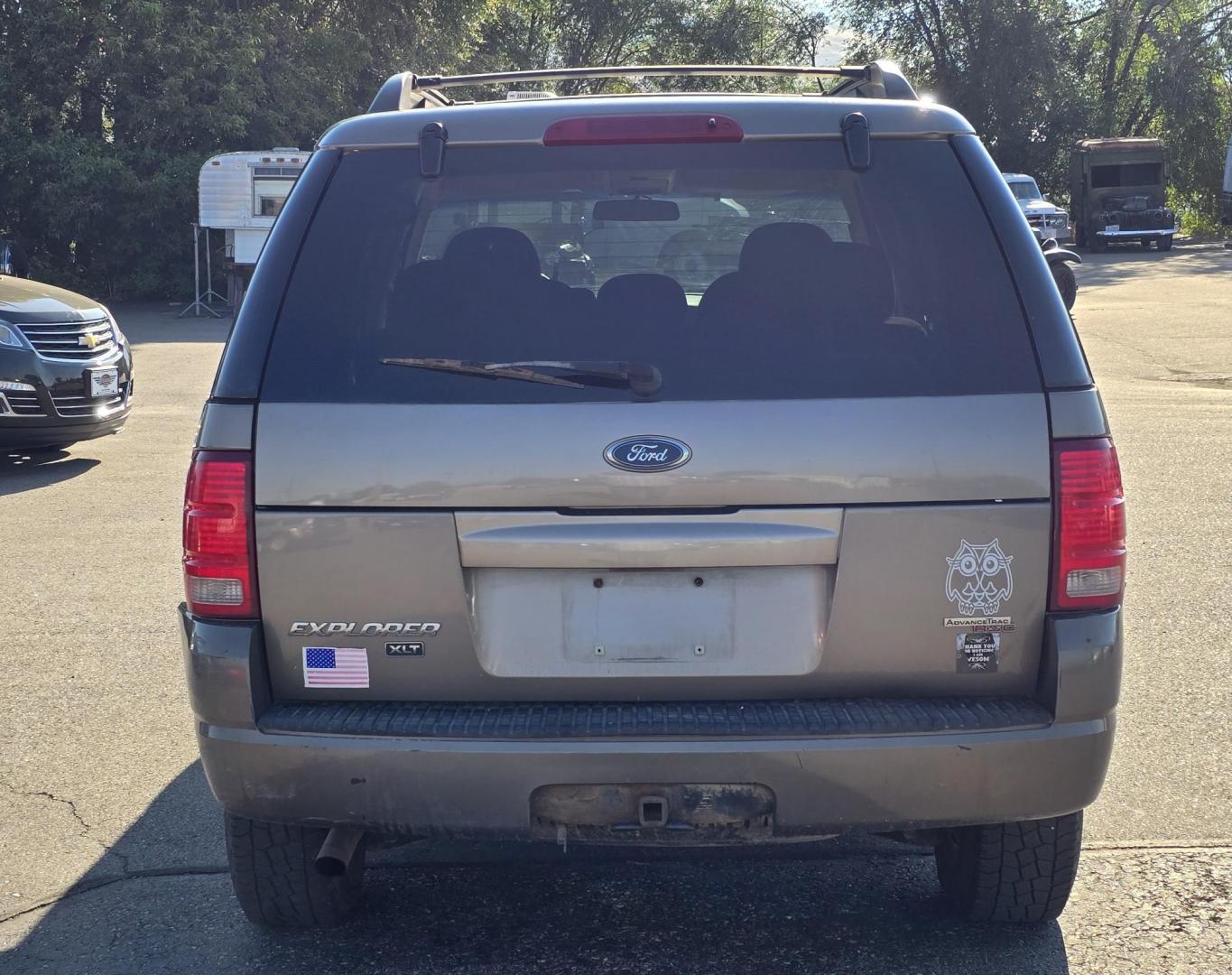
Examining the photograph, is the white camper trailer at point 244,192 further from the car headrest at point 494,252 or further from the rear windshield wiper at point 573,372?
the rear windshield wiper at point 573,372

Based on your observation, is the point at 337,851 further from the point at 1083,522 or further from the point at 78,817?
the point at 1083,522

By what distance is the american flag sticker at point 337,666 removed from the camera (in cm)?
302

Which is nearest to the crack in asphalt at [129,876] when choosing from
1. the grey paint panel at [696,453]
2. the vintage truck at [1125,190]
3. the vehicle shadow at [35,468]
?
the grey paint panel at [696,453]

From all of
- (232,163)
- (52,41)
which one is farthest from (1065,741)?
(52,41)

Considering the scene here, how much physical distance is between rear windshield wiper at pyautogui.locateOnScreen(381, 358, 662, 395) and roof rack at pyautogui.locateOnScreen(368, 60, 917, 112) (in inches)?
35.2

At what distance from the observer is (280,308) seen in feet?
10.1

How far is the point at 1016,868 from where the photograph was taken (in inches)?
134

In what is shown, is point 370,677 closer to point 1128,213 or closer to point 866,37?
point 1128,213

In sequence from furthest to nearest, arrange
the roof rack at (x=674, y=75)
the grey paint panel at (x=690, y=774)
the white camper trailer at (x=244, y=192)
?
the white camper trailer at (x=244, y=192)
the roof rack at (x=674, y=75)
the grey paint panel at (x=690, y=774)

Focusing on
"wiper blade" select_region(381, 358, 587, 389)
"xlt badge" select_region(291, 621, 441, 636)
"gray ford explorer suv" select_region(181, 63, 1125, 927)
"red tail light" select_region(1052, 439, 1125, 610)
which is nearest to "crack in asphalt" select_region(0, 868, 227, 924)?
"gray ford explorer suv" select_region(181, 63, 1125, 927)

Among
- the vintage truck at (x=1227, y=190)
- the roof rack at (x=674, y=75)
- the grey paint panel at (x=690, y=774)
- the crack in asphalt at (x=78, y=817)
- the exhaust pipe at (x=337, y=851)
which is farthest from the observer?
the vintage truck at (x=1227, y=190)

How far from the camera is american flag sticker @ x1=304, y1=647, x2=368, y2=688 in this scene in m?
3.02

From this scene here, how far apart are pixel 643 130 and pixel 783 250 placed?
40 cm

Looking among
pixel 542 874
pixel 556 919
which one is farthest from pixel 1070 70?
pixel 556 919
